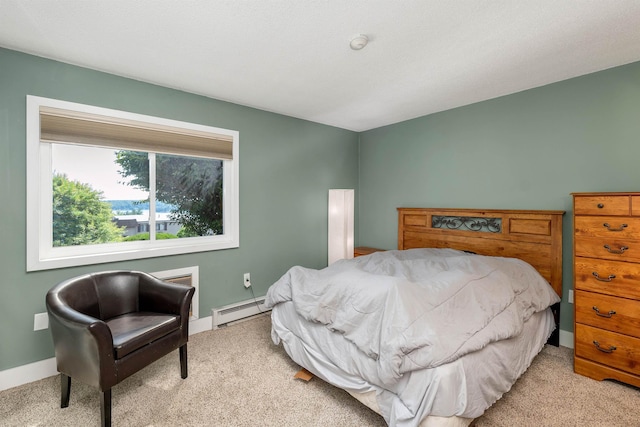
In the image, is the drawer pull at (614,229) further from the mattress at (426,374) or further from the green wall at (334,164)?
the mattress at (426,374)

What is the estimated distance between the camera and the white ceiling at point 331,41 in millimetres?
1633

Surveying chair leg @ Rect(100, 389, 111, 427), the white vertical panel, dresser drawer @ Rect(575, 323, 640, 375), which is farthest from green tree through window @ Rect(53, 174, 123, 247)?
dresser drawer @ Rect(575, 323, 640, 375)

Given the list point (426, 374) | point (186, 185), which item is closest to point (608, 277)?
point (426, 374)

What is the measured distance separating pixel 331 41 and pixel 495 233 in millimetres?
2384

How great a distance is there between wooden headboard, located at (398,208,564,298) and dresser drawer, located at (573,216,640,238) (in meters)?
0.49

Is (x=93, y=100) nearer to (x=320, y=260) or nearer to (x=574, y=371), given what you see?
(x=320, y=260)

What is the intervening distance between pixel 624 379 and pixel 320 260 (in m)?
2.91

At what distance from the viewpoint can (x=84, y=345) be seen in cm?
156

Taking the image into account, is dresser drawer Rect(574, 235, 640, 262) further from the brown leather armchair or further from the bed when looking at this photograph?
the brown leather armchair

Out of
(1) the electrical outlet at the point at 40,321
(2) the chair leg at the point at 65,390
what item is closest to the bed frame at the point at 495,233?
(2) the chair leg at the point at 65,390

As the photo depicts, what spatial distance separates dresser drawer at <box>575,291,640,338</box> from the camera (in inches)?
75.5

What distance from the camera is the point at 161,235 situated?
2844 mm

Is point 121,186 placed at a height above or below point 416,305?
above

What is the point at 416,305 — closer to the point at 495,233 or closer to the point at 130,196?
the point at 495,233
